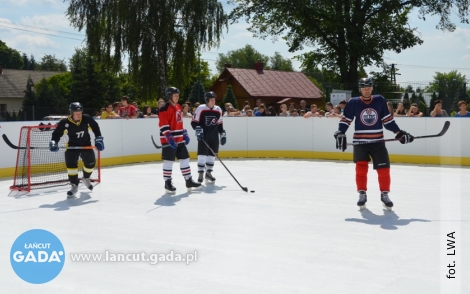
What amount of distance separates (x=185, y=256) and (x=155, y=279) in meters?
0.60

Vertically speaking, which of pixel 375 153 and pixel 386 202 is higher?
pixel 375 153

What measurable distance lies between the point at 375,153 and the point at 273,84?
114 feet

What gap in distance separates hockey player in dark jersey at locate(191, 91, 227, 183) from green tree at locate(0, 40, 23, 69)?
223 ft

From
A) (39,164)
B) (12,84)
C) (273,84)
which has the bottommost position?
(39,164)

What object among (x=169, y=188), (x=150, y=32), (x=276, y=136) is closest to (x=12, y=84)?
(x=150, y=32)

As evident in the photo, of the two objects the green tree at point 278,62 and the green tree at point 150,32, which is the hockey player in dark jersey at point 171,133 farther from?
the green tree at point 278,62

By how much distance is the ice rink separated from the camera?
12.9 feet

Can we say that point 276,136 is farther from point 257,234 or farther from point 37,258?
point 37,258

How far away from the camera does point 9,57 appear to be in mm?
77875

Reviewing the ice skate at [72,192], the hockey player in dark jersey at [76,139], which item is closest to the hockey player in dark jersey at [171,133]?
the hockey player in dark jersey at [76,139]

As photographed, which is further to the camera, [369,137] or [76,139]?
[76,139]

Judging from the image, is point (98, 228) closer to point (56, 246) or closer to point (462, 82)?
point (56, 246)

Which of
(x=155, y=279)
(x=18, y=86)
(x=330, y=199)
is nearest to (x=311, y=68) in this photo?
(x=330, y=199)

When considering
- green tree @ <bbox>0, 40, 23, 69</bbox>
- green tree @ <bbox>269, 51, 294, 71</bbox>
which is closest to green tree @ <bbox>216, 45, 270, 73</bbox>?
green tree @ <bbox>269, 51, 294, 71</bbox>
